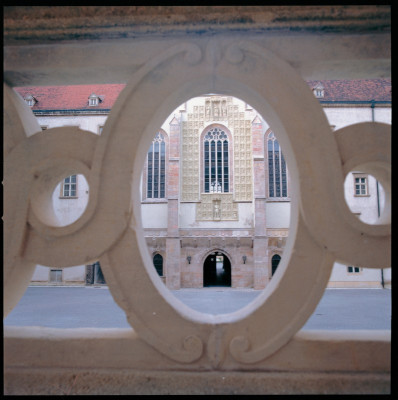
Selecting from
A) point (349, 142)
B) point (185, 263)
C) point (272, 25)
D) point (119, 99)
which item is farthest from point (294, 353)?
point (185, 263)

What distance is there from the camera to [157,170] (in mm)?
17375

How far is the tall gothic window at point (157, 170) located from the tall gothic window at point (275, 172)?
19.7 feet

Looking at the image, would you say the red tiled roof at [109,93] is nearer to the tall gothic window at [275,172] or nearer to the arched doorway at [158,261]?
the tall gothic window at [275,172]

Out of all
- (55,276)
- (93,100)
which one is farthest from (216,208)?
(93,100)

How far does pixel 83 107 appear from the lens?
1762cm

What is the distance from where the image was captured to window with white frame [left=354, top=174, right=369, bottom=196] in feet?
52.8

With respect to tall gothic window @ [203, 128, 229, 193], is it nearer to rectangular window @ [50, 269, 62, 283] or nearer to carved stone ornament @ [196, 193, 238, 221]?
carved stone ornament @ [196, 193, 238, 221]

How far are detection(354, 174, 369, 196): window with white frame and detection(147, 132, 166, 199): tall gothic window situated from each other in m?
10.4

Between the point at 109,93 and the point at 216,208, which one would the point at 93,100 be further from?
the point at 216,208

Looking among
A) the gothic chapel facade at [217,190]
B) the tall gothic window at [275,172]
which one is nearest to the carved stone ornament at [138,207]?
the gothic chapel facade at [217,190]

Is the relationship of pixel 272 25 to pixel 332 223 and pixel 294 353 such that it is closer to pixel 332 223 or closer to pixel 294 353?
pixel 332 223

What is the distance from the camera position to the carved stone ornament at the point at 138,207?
1.45 meters

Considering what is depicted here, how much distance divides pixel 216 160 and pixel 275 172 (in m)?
3.44
